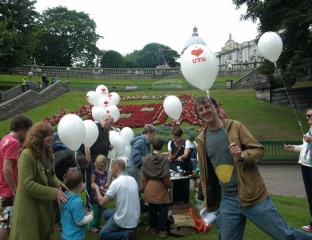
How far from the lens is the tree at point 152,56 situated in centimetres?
8162

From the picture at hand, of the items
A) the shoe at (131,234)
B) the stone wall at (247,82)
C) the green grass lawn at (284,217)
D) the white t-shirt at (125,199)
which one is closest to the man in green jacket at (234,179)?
the white t-shirt at (125,199)

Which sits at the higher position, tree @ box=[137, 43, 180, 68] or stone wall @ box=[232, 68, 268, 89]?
tree @ box=[137, 43, 180, 68]

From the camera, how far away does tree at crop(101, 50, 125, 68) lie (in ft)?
197

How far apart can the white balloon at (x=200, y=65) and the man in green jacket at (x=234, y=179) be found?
673 mm

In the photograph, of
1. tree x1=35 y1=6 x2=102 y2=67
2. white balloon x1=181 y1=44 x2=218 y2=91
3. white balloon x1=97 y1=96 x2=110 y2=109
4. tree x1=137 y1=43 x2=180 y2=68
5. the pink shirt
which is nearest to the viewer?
the pink shirt

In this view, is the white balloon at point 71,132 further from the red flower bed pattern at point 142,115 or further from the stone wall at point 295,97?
the stone wall at point 295,97

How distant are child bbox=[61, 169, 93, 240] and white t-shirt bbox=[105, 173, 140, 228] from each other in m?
0.70

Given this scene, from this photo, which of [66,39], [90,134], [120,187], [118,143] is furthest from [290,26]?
[66,39]

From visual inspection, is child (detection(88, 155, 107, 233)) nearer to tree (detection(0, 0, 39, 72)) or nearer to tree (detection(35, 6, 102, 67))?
tree (detection(0, 0, 39, 72))

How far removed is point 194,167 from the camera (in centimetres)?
689

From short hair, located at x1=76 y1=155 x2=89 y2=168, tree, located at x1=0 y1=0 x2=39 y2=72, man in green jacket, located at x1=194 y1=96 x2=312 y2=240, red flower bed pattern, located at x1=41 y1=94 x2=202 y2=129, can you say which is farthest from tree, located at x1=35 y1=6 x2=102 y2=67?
man in green jacket, located at x1=194 y1=96 x2=312 y2=240

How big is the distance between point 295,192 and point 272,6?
440 inches

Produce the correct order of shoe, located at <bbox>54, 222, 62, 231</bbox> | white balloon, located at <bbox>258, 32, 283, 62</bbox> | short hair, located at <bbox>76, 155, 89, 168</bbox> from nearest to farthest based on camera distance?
short hair, located at <bbox>76, 155, 89, 168</bbox> < shoe, located at <bbox>54, 222, 62, 231</bbox> < white balloon, located at <bbox>258, 32, 283, 62</bbox>

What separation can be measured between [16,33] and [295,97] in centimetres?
2591
